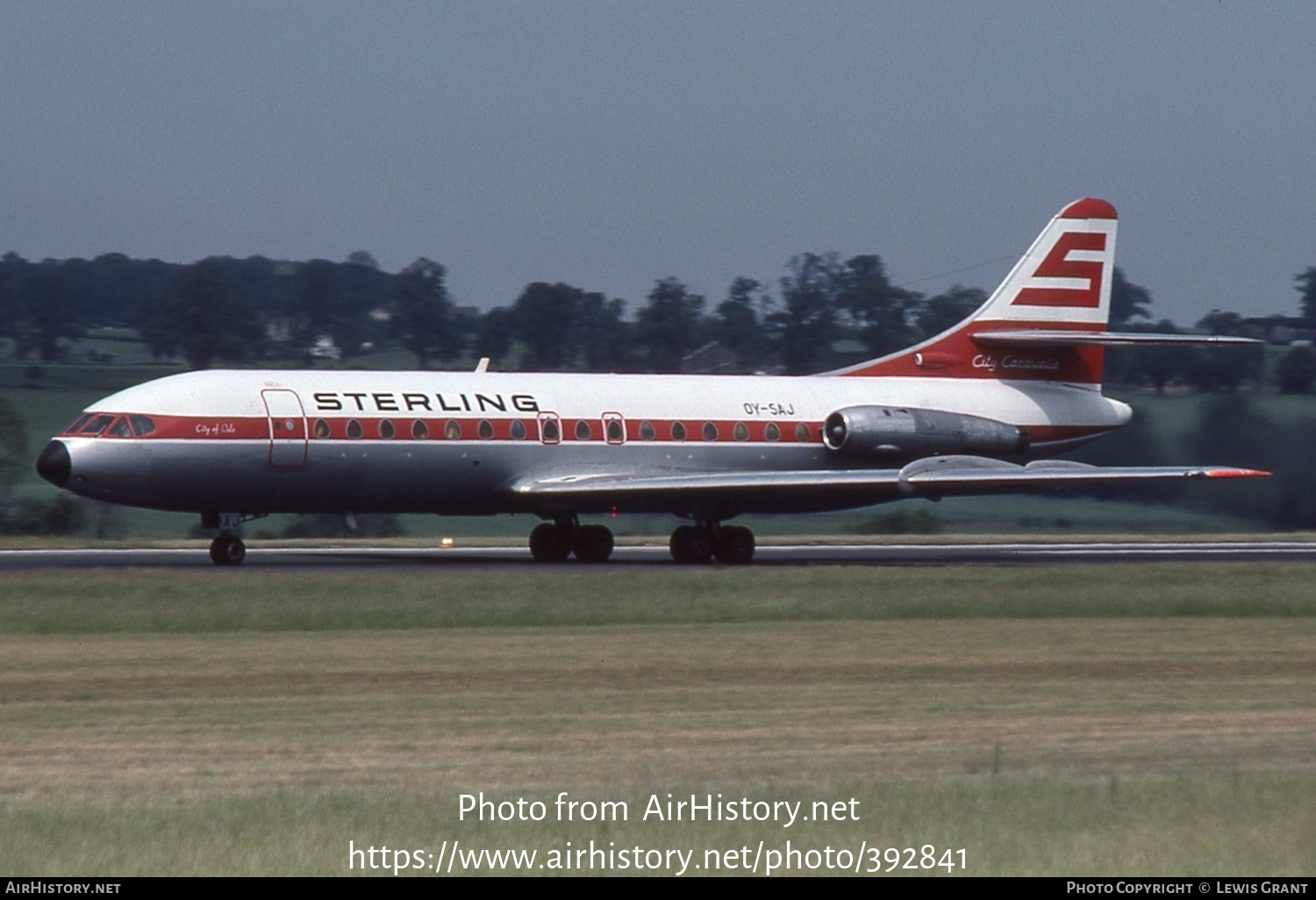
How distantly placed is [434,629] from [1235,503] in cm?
2961

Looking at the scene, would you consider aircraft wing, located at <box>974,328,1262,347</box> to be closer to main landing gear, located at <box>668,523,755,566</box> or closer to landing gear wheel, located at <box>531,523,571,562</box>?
main landing gear, located at <box>668,523,755,566</box>

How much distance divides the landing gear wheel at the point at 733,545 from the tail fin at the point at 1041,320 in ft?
20.1

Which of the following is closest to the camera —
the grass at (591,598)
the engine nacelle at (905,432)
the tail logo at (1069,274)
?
the grass at (591,598)

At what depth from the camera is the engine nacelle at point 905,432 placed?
3578 centimetres

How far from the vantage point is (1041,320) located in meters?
39.6

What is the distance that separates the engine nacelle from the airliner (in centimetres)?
5

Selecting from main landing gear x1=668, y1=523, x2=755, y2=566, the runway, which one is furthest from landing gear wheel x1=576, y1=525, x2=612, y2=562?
main landing gear x1=668, y1=523, x2=755, y2=566

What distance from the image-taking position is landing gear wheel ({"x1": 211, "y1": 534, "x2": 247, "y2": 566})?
3111 centimetres

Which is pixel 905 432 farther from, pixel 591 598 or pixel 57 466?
pixel 57 466

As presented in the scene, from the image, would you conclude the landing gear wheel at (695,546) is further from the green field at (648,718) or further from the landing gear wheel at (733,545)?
the green field at (648,718)

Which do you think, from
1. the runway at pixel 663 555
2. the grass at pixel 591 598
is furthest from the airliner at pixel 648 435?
the grass at pixel 591 598

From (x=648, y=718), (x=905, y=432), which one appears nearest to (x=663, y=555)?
(x=905, y=432)

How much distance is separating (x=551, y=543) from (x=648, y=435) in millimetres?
2806
